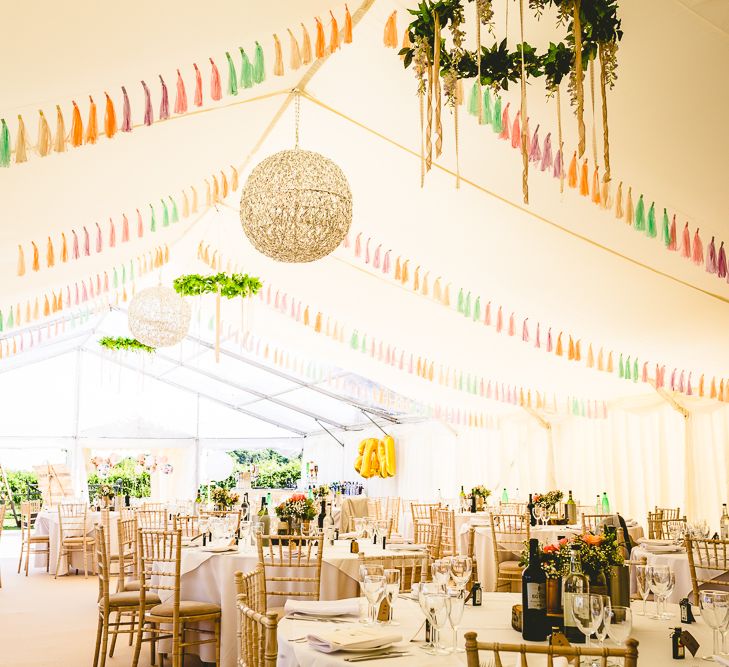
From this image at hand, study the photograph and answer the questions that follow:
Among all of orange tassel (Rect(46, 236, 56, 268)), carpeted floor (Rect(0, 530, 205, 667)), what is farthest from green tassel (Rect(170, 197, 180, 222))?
carpeted floor (Rect(0, 530, 205, 667))

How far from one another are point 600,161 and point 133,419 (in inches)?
531

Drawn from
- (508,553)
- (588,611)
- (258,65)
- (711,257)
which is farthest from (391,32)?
(508,553)

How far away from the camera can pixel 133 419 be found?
15.9 m

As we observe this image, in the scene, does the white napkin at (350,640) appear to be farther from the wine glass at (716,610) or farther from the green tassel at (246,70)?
the green tassel at (246,70)

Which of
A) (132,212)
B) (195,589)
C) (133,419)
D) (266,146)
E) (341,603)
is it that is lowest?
(195,589)

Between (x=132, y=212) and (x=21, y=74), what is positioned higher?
(x=132, y=212)

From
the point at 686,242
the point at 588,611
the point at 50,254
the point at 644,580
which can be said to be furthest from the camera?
the point at 50,254

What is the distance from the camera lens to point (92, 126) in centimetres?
404

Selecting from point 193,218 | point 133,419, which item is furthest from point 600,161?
point 133,419

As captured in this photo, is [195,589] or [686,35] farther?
[195,589]

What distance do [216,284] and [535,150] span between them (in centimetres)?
397

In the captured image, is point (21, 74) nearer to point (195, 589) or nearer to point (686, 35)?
point (686, 35)

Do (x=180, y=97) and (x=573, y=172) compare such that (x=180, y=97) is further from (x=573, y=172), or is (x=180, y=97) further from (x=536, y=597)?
(x=536, y=597)

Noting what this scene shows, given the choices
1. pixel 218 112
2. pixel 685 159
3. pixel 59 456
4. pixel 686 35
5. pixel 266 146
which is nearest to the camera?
pixel 686 35
